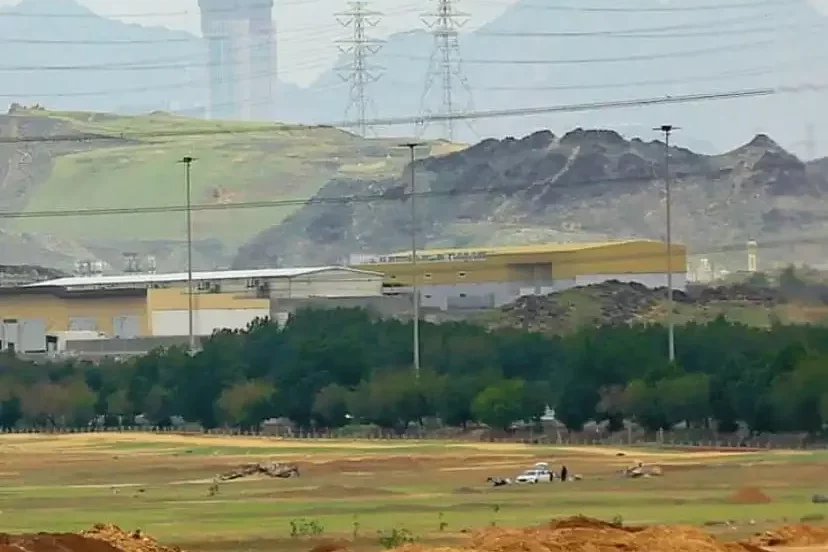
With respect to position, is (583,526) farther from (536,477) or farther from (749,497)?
(536,477)

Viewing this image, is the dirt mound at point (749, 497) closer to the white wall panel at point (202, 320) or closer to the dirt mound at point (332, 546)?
the dirt mound at point (332, 546)

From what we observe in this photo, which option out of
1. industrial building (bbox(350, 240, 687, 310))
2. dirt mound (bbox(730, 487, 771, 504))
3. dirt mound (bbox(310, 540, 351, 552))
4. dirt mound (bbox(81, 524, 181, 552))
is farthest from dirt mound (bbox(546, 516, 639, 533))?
industrial building (bbox(350, 240, 687, 310))

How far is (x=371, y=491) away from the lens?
69.3 metres

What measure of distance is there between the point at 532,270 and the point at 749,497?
369 feet

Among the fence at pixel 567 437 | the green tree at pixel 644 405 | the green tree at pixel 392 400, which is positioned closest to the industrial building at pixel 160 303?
the fence at pixel 567 437

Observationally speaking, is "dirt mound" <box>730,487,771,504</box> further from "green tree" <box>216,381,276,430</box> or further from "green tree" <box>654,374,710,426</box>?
"green tree" <box>216,381,276,430</box>

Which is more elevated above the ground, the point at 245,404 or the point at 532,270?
the point at 532,270

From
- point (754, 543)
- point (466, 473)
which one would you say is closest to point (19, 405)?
point (466, 473)

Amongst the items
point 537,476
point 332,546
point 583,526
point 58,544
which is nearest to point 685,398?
point 537,476

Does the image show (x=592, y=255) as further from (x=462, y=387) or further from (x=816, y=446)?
(x=816, y=446)

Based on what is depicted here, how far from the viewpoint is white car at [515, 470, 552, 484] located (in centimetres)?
7038

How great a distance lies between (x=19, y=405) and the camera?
126 metres

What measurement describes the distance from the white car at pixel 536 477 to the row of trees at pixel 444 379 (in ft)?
57.0

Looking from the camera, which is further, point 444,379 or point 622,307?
point 622,307
